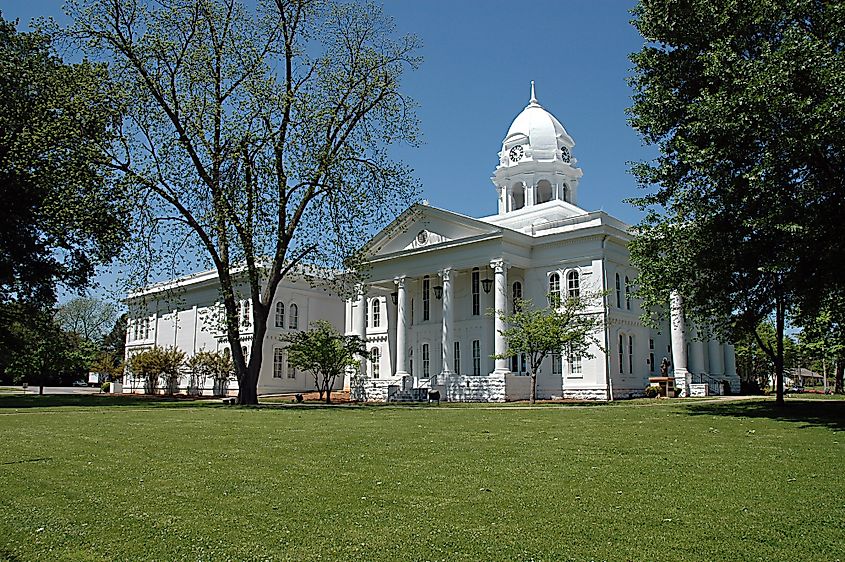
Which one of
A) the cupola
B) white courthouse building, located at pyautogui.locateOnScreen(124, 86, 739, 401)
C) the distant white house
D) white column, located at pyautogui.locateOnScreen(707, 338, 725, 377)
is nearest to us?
white courthouse building, located at pyautogui.locateOnScreen(124, 86, 739, 401)

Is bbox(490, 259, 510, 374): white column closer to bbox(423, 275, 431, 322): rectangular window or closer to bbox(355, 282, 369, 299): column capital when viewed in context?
bbox(355, 282, 369, 299): column capital

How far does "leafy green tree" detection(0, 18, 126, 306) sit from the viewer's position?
1017 inches

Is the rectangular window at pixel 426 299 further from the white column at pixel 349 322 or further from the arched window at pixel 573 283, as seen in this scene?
the arched window at pixel 573 283

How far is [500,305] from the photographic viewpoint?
35.8 m

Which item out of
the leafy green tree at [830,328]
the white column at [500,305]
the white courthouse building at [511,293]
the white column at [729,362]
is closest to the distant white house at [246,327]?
the white courthouse building at [511,293]

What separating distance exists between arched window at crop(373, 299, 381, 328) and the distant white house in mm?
3060

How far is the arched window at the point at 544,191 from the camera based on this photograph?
149 ft

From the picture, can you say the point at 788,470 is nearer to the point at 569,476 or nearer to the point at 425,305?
the point at 569,476

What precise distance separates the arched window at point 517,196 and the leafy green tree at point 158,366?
2627cm

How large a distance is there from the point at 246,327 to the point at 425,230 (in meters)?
14.5

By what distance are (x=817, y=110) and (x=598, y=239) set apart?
69.9 ft

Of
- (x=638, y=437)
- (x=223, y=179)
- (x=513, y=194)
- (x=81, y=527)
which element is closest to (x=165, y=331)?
(x=513, y=194)

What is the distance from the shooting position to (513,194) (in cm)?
4616

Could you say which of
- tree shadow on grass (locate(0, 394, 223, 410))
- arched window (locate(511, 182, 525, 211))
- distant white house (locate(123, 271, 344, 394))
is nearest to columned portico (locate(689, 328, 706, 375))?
arched window (locate(511, 182, 525, 211))
